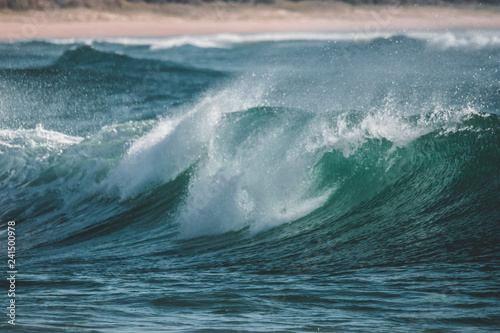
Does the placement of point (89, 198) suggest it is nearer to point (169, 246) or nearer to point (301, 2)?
point (169, 246)

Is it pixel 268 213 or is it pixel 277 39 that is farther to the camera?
pixel 277 39

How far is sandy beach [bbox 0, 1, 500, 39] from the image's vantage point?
117 ft

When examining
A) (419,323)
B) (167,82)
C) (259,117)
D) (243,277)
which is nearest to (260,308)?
(243,277)

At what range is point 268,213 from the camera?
21.7 ft

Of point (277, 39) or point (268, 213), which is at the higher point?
point (277, 39)

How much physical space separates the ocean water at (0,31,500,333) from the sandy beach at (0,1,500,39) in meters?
23.5

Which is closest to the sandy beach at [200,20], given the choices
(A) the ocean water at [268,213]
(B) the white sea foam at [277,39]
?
(B) the white sea foam at [277,39]

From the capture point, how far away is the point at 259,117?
27.6 ft

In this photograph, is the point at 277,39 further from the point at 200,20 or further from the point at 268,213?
the point at 268,213

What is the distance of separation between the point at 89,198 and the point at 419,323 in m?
5.77

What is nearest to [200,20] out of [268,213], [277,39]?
[277,39]

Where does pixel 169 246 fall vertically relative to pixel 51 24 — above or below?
below

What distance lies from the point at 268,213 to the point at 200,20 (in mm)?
39441

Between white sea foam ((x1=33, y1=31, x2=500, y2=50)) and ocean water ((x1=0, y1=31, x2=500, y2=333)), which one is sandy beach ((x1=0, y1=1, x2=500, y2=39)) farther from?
ocean water ((x1=0, y1=31, x2=500, y2=333))
